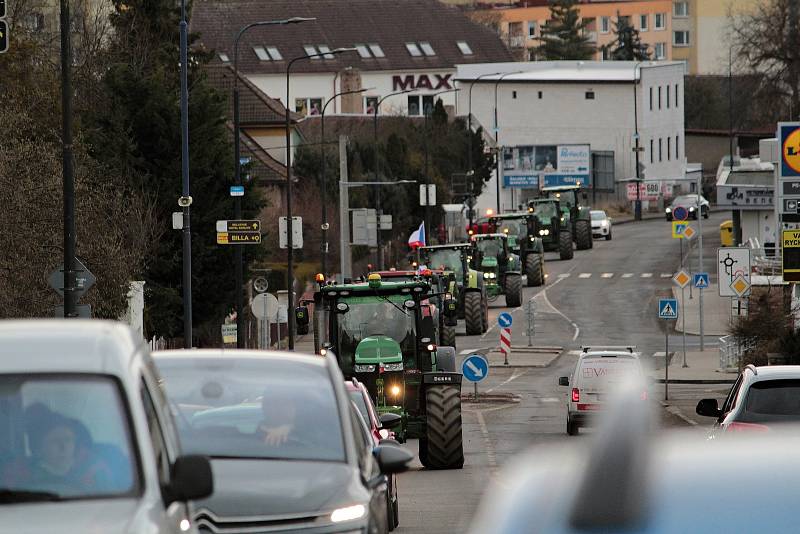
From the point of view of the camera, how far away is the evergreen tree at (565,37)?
149250 mm

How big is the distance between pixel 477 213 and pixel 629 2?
67064mm

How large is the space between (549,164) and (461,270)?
210ft

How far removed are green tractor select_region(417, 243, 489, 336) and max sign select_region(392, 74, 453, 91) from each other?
68678 millimetres

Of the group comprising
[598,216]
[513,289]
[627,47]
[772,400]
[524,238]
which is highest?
[627,47]

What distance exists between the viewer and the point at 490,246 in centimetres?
5972

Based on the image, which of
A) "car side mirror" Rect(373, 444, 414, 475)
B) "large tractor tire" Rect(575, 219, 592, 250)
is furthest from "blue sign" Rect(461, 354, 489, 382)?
"large tractor tire" Rect(575, 219, 592, 250)

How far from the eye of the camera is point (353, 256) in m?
79.2

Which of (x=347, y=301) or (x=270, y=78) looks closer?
(x=347, y=301)

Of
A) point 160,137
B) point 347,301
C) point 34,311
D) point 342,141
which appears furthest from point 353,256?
point 347,301

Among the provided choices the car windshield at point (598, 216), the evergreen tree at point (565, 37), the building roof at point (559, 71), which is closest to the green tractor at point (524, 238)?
the car windshield at point (598, 216)

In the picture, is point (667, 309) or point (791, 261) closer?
point (791, 261)

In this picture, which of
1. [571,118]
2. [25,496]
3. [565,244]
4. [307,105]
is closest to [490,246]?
[565,244]

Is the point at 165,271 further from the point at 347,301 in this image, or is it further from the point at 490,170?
the point at 490,170

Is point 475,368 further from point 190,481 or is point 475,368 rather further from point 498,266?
point 190,481
